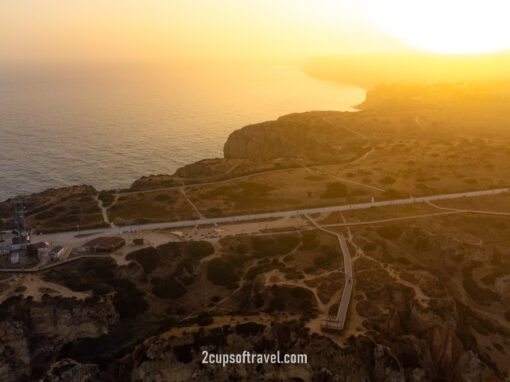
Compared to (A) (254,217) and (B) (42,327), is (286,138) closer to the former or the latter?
(A) (254,217)

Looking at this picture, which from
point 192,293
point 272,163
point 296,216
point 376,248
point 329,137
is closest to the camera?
point 192,293

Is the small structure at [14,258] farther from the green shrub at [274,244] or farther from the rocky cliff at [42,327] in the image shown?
the green shrub at [274,244]

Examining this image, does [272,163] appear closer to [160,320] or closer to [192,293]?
[192,293]

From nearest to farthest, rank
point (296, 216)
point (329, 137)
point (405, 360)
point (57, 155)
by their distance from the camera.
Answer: point (405, 360), point (296, 216), point (329, 137), point (57, 155)

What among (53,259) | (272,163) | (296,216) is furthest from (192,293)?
(272,163)

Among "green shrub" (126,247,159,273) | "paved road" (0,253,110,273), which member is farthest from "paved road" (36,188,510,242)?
"green shrub" (126,247,159,273)

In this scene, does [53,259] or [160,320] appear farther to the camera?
[53,259]

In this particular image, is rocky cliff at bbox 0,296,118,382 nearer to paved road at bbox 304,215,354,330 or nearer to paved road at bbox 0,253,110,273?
paved road at bbox 0,253,110,273
